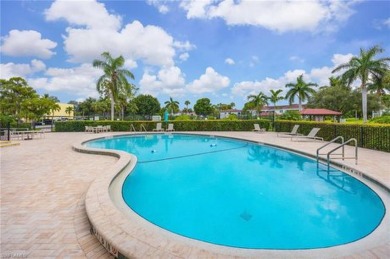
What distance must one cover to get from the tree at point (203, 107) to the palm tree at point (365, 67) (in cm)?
5547

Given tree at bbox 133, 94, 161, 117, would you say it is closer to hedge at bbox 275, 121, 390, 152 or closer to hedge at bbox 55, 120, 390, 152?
hedge at bbox 55, 120, 390, 152

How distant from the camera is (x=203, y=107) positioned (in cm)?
8238

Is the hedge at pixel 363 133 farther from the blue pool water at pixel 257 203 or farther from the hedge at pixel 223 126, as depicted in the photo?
the blue pool water at pixel 257 203

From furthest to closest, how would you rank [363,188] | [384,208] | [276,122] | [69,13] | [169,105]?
1. [169,105]
2. [276,122]
3. [69,13]
4. [363,188]
5. [384,208]

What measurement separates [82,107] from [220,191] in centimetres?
7419

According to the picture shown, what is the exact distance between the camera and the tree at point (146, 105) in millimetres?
64812

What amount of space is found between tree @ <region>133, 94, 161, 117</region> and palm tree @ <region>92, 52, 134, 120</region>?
127ft

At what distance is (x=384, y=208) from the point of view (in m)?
4.42

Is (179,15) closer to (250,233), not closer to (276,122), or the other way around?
(276,122)

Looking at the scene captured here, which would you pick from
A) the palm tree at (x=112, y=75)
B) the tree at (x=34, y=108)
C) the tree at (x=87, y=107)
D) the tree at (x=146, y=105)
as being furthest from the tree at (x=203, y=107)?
the tree at (x=34, y=108)

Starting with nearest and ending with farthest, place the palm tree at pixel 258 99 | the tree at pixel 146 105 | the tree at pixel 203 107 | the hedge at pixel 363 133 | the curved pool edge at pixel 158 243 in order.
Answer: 1. the curved pool edge at pixel 158 243
2. the hedge at pixel 363 133
3. the palm tree at pixel 258 99
4. the tree at pixel 146 105
5. the tree at pixel 203 107

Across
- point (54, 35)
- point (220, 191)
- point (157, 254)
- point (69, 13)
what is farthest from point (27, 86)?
point (157, 254)

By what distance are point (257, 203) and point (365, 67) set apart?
92.1 ft

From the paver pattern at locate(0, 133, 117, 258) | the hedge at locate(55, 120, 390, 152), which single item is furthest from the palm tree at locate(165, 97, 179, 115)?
the paver pattern at locate(0, 133, 117, 258)
